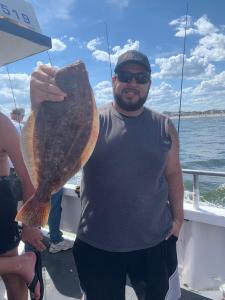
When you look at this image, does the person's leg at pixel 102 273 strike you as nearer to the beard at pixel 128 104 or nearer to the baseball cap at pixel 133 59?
the beard at pixel 128 104

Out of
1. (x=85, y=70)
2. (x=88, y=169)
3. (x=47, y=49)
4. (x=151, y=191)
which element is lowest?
(x=151, y=191)

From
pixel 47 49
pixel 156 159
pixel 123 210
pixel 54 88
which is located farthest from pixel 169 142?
pixel 47 49

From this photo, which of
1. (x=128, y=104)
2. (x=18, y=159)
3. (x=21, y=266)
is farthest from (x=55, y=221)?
(x=128, y=104)

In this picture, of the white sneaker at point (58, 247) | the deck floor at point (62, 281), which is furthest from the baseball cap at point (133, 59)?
the white sneaker at point (58, 247)

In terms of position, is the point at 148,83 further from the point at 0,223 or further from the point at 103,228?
the point at 0,223

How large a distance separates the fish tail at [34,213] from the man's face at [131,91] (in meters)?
0.97

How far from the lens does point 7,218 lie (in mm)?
2057

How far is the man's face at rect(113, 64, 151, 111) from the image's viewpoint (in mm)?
2158

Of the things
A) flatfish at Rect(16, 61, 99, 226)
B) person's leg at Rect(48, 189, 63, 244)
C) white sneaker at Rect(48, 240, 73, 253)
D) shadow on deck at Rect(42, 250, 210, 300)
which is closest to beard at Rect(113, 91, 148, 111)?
flatfish at Rect(16, 61, 99, 226)

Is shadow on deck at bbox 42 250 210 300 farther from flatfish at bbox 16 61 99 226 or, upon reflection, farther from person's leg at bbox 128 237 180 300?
flatfish at bbox 16 61 99 226

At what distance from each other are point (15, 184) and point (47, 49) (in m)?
1.90

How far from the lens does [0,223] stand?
2.05 m

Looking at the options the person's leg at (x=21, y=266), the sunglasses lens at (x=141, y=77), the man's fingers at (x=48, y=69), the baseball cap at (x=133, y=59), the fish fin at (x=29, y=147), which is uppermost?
the baseball cap at (x=133, y=59)

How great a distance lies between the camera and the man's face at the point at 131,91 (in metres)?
2.16
